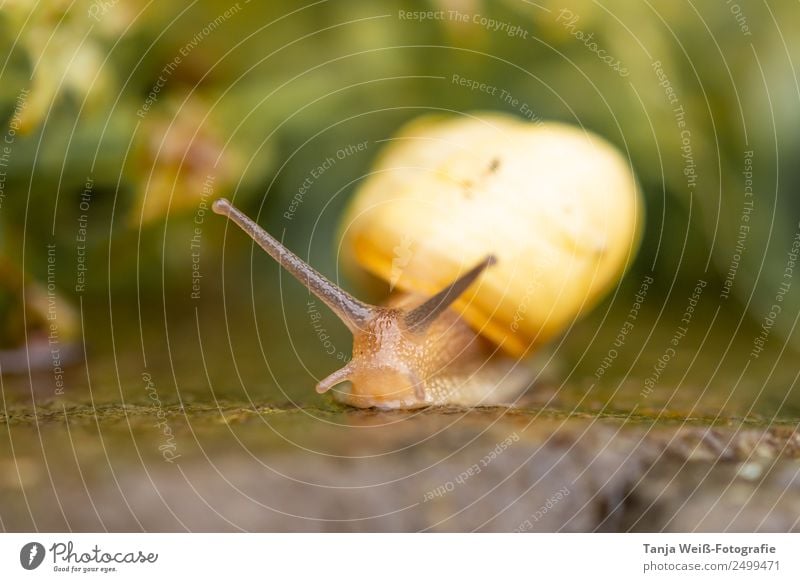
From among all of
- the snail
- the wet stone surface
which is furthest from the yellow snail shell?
the wet stone surface

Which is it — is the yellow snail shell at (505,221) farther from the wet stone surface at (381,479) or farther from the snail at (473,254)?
the wet stone surface at (381,479)

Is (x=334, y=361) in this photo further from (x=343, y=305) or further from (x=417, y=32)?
(x=417, y=32)

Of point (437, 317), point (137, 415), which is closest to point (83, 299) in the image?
point (137, 415)

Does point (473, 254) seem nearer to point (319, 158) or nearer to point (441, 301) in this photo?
point (441, 301)

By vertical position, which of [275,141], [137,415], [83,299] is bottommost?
[137,415]

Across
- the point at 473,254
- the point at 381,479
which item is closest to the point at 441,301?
the point at 473,254

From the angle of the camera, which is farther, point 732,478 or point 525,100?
point 525,100
